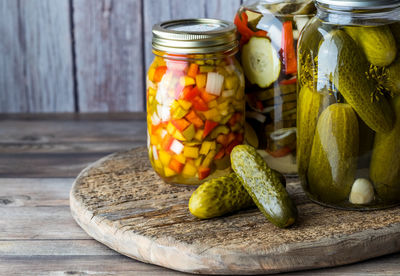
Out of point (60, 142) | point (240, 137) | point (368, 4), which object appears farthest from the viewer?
point (60, 142)

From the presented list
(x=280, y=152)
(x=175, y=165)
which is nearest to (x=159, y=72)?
(x=175, y=165)

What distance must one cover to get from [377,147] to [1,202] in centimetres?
68

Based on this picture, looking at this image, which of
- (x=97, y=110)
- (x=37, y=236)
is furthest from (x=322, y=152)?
(x=97, y=110)

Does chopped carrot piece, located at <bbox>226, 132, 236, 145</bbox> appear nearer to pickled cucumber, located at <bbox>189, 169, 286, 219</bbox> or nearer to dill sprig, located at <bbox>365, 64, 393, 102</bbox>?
pickled cucumber, located at <bbox>189, 169, 286, 219</bbox>

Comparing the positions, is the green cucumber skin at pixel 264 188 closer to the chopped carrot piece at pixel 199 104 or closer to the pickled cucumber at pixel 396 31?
the chopped carrot piece at pixel 199 104

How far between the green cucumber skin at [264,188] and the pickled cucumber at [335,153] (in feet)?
0.24

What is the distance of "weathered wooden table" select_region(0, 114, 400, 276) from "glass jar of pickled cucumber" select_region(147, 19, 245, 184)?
8.6 inches

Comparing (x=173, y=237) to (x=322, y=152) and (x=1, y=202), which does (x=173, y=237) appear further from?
(x=1, y=202)

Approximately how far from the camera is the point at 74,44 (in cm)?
161

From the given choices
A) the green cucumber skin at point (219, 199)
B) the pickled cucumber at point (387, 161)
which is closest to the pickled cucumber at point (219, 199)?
the green cucumber skin at point (219, 199)

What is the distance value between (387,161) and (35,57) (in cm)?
101

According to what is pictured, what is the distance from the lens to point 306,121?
1003 mm

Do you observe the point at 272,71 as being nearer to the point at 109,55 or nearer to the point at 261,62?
the point at 261,62

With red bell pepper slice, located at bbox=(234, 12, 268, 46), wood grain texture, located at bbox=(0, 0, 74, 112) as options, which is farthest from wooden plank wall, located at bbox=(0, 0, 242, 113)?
red bell pepper slice, located at bbox=(234, 12, 268, 46)
